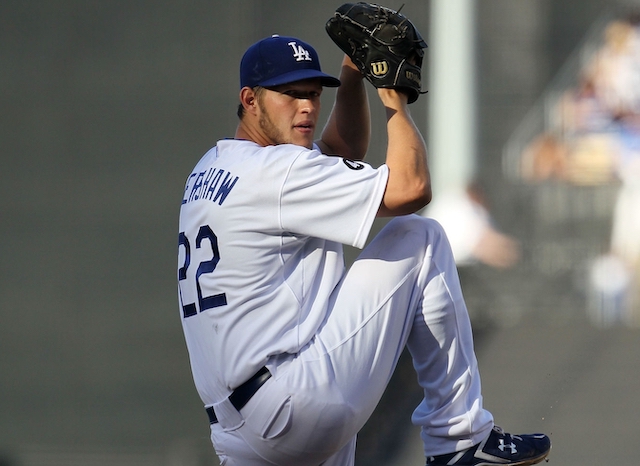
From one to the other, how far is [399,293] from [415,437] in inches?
81.2

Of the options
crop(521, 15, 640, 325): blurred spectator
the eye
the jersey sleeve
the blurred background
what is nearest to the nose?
the eye

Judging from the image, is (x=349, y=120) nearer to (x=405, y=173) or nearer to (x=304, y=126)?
(x=304, y=126)

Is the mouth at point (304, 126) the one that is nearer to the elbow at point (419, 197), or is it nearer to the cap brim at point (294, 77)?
the cap brim at point (294, 77)

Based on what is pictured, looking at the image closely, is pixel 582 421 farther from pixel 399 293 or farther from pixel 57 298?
pixel 57 298

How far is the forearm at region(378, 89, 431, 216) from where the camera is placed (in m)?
2.16

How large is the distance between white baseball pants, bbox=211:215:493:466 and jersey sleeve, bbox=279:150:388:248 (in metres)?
0.14

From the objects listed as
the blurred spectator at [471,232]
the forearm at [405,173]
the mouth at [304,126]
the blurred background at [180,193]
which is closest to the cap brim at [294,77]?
the mouth at [304,126]

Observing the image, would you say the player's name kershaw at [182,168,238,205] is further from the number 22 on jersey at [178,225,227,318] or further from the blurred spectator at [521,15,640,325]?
the blurred spectator at [521,15,640,325]

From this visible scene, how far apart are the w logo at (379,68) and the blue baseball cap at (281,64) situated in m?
0.12

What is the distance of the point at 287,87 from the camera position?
2365 millimetres

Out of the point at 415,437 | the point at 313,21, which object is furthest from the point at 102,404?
the point at 313,21

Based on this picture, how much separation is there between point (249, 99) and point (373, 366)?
764mm

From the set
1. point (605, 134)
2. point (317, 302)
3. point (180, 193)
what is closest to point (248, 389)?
point (317, 302)

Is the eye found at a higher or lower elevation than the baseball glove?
lower
